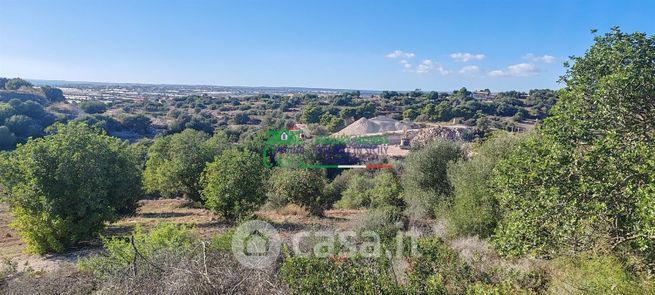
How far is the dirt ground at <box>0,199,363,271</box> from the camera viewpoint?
10656 mm

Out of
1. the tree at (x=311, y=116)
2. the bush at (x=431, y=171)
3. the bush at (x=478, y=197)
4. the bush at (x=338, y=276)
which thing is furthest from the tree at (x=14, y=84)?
the bush at (x=338, y=276)

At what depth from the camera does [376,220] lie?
38.5 feet

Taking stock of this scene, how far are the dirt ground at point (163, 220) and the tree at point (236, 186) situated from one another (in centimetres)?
71

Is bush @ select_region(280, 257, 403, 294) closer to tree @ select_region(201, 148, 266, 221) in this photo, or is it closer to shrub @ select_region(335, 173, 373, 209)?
tree @ select_region(201, 148, 266, 221)

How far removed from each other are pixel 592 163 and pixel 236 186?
11.3 meters

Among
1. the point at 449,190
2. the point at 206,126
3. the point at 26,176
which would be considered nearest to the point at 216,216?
the point at 26,176

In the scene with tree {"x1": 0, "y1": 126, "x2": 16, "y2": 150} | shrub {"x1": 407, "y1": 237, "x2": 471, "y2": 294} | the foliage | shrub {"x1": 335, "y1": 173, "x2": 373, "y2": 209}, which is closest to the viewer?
shrub {"x1": 407, "y1": 237, "x2": 471, "y2": 294}

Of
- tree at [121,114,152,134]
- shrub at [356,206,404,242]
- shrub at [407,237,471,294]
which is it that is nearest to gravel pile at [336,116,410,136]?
tree at [121,114,152,134]

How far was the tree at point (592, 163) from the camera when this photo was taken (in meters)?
5.21

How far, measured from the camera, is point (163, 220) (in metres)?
16.0

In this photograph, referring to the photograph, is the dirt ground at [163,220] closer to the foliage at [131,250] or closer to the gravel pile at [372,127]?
the foliage at [131,250]

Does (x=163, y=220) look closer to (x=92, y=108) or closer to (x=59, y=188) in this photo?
(x=59, y=188)

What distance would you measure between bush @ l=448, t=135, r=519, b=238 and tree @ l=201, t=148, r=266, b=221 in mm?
7039

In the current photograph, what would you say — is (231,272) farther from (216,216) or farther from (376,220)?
(216,216)
